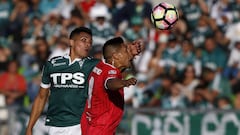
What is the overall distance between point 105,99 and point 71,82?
0.41m

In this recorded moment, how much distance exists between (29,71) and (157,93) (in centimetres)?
297

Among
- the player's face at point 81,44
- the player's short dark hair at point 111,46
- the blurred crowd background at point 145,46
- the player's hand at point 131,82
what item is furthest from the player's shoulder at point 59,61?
the blurred crowd background at point 145,46

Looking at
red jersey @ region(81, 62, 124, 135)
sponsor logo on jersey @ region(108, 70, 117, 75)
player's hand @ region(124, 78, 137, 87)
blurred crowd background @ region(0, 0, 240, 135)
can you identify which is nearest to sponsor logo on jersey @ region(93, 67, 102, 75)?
red jersey @ region(81, 62, 124, 135)

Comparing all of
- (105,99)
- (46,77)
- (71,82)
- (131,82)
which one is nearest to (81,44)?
(71,82)

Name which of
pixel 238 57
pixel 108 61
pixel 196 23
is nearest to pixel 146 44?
pixel 196 23

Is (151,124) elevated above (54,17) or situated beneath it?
situated beneath

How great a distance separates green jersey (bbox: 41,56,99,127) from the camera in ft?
26.8

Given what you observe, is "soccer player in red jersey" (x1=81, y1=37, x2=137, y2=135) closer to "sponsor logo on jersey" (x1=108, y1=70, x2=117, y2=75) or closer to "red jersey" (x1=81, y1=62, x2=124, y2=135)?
Result: "red jersey" (x1=81, y1=62, x2=124, y2=135)

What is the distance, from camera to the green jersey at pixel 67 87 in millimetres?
8164

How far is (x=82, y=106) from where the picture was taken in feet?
27.1

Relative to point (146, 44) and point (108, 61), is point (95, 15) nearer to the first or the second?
point (146, 44)

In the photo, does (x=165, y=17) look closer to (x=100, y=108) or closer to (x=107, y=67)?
(x=107, y=67)

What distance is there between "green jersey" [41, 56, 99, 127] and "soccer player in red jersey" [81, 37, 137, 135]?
85 mm

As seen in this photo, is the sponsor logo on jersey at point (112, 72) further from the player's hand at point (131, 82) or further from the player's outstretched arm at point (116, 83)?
the player's hand at point (131, 82)
